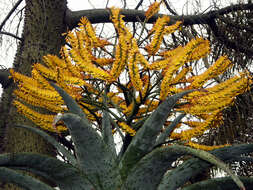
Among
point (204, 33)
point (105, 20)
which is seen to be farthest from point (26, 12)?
point (204, 33)

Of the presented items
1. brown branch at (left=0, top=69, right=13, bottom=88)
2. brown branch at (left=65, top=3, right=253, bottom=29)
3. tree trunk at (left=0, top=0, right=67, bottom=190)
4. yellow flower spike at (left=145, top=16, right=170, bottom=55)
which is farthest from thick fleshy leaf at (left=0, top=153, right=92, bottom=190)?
brown branch at (left=65, top=3, right=253, bottom=29)

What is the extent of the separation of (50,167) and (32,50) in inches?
83.8

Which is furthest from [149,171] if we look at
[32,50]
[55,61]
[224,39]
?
[224,39]

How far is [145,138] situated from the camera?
2088 millimetres

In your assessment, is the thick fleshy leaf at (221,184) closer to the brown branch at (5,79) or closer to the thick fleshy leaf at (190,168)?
the thick fleshy leaf at (190,168)

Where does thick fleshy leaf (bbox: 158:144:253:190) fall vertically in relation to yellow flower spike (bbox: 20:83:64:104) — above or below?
below

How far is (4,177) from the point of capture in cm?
202

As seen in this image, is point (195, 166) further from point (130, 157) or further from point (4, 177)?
point (4, 177)

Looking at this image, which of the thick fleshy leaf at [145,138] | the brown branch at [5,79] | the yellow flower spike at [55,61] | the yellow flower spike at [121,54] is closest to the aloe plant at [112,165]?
the thick fleshy leaf at [145,138]

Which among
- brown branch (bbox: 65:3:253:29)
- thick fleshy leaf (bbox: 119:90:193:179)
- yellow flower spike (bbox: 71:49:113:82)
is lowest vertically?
thick fleshy leaf (bbox: 119:90:193:179)

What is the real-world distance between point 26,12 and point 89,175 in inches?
109

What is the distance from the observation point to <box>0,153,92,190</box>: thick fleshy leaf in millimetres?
1991

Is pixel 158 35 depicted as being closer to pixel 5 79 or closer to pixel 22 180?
pixel 22 180

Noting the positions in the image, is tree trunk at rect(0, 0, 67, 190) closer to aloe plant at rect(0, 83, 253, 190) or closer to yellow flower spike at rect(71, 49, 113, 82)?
aloe plant at rect(0, 83, 253, 190)
